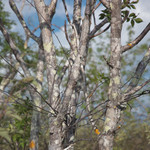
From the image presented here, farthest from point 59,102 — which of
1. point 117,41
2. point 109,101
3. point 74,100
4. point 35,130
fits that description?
point 35,130

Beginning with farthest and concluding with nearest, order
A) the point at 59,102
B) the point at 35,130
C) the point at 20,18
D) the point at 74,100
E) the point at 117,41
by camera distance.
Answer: the point at 35,130 < the point at 20,18 < the point at 74,100 < the point at 59,102 < the point at 117,41

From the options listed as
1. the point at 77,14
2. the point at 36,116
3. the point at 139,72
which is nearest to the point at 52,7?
the point at 77,14

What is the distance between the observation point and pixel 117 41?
210cm

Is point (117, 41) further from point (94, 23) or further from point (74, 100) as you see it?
point (74, 100)

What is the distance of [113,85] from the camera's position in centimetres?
197

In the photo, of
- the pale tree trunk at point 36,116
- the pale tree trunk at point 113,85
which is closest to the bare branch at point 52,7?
the pale tree trunk at point 113,85

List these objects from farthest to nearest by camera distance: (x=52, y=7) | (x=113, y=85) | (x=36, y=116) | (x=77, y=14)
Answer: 1. (x=36, y=116)
2. (x=77, y=14)
3. (x=52, y=7)
4. (x=113, y=85)

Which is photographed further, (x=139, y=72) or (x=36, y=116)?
(x=36, y=116)

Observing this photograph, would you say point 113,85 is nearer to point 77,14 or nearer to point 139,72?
point 139,72

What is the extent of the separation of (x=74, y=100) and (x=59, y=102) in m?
0.45

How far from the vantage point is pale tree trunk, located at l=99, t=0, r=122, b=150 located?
1.87 metres

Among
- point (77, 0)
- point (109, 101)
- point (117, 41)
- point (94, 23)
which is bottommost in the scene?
point (109, 101)

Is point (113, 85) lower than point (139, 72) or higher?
lower

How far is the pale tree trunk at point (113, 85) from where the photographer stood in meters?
1.87
